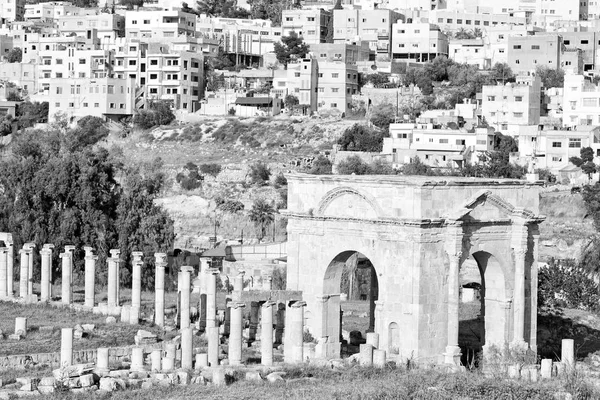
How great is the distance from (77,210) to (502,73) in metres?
52.4

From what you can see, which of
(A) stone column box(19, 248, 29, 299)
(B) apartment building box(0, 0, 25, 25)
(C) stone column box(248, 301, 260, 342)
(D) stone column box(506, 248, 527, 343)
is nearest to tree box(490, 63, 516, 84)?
(B) apartment building box(0, 0, 25, 25)

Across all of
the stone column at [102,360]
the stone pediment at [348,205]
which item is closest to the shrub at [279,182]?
the stone pediment at [348,205]

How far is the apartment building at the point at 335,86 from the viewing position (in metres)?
101

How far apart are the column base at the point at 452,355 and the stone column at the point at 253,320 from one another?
6260 millimetres

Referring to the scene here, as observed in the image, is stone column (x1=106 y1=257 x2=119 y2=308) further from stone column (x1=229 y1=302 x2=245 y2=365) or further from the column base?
the column base

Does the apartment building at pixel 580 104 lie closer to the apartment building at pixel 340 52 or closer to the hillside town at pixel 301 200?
the hillside town at pixel 301 200

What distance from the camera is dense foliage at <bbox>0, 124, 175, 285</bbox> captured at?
2320 inches

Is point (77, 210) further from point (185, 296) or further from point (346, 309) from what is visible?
point (185, 296)

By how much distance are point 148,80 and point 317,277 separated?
222 ft

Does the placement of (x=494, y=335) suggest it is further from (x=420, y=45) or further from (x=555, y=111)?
(x=420, y=45)

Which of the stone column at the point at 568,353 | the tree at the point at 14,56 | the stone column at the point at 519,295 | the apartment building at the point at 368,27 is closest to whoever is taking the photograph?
the stone column at the point at 568,353

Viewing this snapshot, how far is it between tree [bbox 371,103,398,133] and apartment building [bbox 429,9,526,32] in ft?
83.7

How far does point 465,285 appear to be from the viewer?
177ft

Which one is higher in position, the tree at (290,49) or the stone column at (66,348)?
the tree at (290,49)
